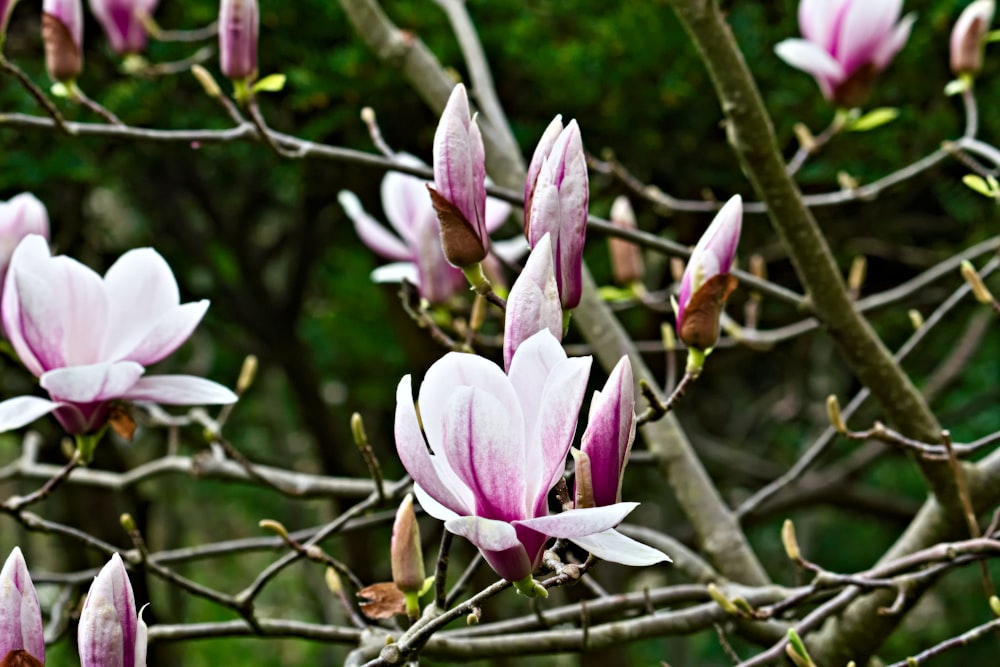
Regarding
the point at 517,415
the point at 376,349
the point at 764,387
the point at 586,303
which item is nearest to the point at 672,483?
the point at 586,303

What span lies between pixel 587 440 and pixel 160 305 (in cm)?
40

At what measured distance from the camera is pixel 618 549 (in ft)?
1.68

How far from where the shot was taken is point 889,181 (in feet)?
4.03

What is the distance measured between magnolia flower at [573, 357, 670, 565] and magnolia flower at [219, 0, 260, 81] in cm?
66

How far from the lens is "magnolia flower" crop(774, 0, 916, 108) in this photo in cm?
121

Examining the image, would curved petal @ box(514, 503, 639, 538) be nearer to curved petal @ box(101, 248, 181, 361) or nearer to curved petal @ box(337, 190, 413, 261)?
curved petal @ box(101, 248, 181, 361)

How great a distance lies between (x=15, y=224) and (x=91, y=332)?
0.24 meters

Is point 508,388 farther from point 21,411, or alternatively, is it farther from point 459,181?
point 21,411

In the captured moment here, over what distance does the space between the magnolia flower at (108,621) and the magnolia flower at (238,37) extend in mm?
641

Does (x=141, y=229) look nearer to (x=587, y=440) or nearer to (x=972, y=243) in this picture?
(x=972, y=243)

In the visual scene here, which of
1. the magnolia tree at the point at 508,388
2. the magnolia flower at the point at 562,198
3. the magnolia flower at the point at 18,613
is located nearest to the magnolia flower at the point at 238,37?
the magnolia tree at the point at 508,388

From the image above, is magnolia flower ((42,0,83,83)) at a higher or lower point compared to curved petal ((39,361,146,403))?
higher

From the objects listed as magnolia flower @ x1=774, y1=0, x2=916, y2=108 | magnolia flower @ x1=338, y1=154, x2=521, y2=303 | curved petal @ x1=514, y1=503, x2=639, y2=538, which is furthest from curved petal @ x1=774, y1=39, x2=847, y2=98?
curved petal @ x1=514, y1=503, x2=639, y2=538

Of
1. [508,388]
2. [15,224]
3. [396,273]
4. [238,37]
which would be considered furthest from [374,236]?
[508,388]
